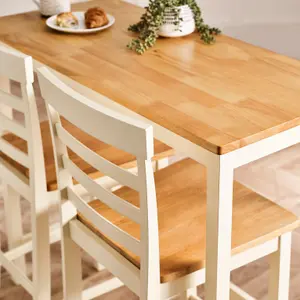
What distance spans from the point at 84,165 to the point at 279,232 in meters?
0.63

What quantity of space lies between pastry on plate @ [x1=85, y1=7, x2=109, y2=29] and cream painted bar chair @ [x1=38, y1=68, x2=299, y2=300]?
66 cm

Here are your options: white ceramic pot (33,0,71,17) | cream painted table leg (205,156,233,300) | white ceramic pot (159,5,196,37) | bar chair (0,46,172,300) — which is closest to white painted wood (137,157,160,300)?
cream painted table leg (205,156,233,300)

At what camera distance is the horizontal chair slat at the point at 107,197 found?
1551mm

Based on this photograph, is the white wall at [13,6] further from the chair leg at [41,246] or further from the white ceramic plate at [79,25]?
the chair leg at [41,246]

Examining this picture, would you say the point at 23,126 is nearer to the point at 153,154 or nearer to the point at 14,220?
the point at 153,154

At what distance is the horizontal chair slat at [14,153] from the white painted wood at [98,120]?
0.37 m

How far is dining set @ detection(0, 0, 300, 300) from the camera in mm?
1558

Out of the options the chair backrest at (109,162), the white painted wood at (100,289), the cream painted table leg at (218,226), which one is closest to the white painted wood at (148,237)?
the chair backrest at (109,162)

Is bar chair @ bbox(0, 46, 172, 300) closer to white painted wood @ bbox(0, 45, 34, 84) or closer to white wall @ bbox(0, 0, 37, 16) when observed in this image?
white painted wood @ bbox(0, 45, 34, 84)

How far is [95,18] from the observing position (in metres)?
2.41

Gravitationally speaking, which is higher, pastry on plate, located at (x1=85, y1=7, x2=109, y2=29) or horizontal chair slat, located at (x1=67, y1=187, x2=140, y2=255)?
pastry on plate, located at (x1=85, y1=7, x2=109, y2=29)

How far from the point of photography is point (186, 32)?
2.30m

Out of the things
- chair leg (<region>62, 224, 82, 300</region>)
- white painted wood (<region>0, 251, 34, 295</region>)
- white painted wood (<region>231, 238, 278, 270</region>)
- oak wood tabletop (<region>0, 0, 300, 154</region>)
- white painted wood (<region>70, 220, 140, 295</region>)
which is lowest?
white painted wood (<region>0, 251, 34, 295</region>)

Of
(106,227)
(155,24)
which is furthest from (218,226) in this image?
(155,24)
